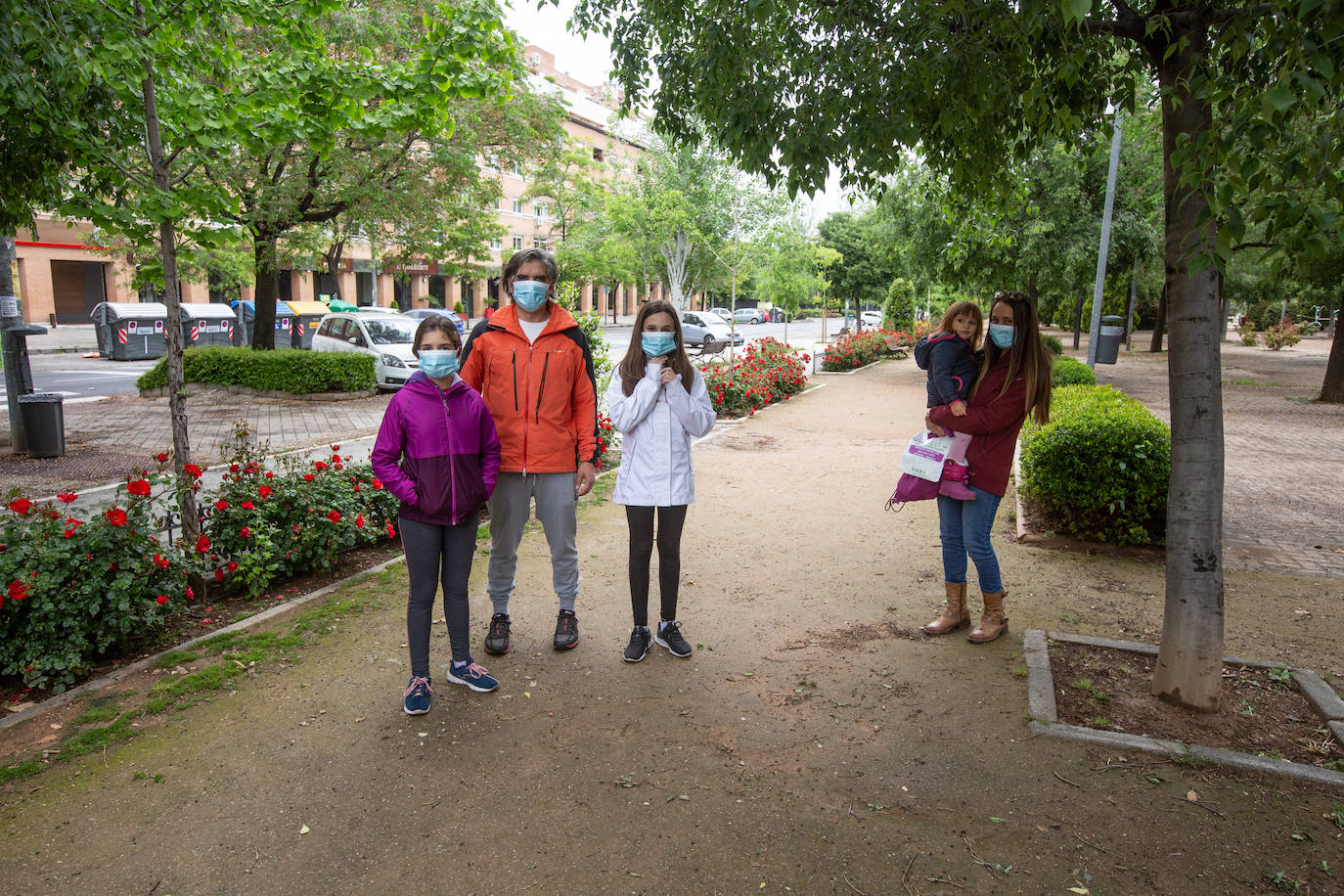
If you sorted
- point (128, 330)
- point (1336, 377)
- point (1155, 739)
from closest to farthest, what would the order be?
1. point (1155, 739)
2. point (1336, 377)
3. point (128, 330)

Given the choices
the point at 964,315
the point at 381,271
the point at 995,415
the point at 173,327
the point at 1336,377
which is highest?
the point at 381,271

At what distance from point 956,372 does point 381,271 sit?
35.7 meters

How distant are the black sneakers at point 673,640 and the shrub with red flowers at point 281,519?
228 centimetres

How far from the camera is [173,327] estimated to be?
5.20m

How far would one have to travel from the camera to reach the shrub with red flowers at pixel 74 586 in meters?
3.85

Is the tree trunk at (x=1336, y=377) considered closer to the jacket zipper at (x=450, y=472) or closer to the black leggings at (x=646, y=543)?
the black leggings at (x=646, y=543)

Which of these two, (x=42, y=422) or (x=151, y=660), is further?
(x=42, y=422)

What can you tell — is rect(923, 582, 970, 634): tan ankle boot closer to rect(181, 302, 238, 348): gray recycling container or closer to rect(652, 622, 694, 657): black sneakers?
rect(652, 622, 694, 657): black sneakers

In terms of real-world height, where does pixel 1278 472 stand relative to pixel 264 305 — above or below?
below

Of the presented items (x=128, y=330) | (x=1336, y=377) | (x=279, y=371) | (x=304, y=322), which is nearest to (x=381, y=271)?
(x=304, y=322)

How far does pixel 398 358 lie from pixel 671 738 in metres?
15.5

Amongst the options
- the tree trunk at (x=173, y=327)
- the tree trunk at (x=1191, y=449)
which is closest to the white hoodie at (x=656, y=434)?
the tree trunk at (x=1191, y=449)

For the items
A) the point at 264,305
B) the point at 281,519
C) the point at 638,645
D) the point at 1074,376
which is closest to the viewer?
the point at 638,645

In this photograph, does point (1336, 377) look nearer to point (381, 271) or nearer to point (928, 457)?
point (928, 457)
